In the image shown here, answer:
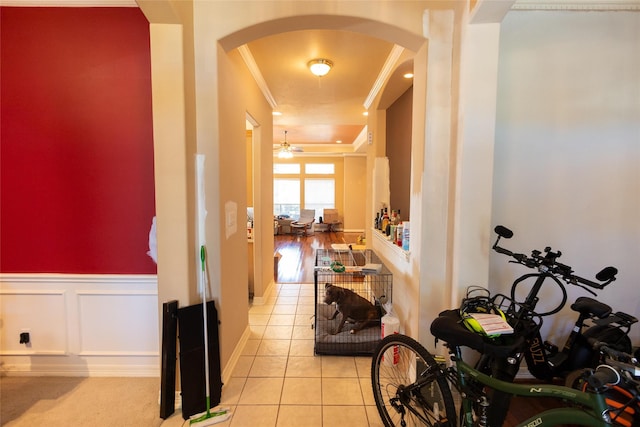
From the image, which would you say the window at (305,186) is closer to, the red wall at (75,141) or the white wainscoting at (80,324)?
the red wall at (75,141)

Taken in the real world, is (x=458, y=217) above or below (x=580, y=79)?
below

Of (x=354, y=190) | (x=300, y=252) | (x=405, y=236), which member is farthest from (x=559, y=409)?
(x=354, y=190)

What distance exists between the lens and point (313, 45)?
2420mm

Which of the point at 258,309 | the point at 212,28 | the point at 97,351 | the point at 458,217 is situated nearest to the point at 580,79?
the point at 458,217

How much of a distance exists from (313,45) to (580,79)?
1.98 m

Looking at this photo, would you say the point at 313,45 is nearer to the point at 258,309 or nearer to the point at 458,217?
the point at 458,217

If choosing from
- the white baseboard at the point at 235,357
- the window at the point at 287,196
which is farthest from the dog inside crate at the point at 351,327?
the window at the point at 287,196

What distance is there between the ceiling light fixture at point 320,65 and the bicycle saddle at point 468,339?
242cm

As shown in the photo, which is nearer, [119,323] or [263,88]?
[119,323]

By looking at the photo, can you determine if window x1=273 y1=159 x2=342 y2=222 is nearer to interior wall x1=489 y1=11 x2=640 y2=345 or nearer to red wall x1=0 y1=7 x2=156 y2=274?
red wall x1=0 y1=7 x2=156 y2=274

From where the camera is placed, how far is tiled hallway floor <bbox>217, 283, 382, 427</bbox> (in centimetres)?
171

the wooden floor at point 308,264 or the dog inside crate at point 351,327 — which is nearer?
the wooden floor at point 308,264

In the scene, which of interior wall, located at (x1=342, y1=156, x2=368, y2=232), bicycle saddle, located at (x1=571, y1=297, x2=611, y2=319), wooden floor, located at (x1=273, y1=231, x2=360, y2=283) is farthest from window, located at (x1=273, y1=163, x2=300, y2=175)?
bicycle saddle, located at (x1=571, y1=297, x2=611, y2=319)

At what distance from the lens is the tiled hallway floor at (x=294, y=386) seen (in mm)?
1712
